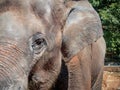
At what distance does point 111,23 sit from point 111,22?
113mm

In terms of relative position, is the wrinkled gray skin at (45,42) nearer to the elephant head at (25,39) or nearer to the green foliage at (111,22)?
the elephant head at (25,39)

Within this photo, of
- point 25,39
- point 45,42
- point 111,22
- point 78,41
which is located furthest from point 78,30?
point 111,22

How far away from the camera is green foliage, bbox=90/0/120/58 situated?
16.0 meters

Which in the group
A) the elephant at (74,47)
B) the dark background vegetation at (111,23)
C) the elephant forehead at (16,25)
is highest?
the elephant forehead at (16,25)

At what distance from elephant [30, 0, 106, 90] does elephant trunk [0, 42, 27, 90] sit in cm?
32

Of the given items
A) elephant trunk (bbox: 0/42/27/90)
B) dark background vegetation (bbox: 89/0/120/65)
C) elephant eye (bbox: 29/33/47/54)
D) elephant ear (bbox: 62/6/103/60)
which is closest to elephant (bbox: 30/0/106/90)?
elephant ear (bbox: 62/6/103/60)

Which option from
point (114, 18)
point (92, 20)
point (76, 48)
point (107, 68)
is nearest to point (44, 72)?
point (76, 48)

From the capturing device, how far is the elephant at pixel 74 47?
168 inches

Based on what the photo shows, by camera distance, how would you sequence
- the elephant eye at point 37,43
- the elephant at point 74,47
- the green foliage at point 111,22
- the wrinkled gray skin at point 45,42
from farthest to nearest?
the green foliage at point 111,22 < the elephant at point 74,47 < the elephant eye at point 37,43 < the wrinkled gray skin at point 45,42

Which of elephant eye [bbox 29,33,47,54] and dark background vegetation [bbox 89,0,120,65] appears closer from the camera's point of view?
elephant eye [bbox 29,33,47,54]

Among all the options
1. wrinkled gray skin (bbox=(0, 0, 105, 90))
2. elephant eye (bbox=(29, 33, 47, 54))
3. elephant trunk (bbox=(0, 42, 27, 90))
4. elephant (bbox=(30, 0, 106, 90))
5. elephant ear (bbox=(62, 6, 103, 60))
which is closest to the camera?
elephant trunk (bbox=(0, 42, 27, 90))

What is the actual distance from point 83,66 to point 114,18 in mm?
11252

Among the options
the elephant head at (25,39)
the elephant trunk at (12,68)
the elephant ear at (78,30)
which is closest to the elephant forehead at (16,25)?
the elephant head at (25,39)

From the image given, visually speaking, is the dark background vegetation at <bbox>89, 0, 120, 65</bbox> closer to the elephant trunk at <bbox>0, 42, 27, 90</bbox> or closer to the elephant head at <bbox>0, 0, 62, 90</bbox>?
the elephant head at <bbox>0, 0, 62, 90</bbox>
